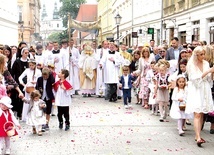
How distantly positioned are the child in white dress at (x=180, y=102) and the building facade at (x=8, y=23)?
3311 cm

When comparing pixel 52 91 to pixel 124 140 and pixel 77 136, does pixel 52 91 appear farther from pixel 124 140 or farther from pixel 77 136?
pixel 124 140

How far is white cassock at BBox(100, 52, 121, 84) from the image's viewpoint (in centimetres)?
1582

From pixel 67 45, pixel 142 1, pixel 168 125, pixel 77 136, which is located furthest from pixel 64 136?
pixel 142 1

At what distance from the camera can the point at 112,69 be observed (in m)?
16.0

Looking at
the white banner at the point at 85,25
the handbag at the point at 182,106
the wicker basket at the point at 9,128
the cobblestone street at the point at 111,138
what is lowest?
the cobblestone street at the point at 111,138

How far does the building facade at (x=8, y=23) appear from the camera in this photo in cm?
4384

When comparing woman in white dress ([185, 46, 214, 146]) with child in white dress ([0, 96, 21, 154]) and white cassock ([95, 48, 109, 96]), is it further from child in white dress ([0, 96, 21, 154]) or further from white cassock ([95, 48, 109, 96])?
white cassock ([95, 48, 109, 96])

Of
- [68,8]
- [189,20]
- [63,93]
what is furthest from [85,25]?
[68,8]

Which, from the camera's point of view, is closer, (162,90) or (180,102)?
(180,102)

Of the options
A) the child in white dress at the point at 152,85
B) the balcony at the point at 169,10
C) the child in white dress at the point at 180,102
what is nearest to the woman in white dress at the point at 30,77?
the child in white dress at the point at 152,85

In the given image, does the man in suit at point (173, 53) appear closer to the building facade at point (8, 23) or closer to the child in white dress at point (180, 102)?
the child in white dress at point (180, 102)

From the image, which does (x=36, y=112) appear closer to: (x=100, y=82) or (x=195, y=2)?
(x=100, y=82)

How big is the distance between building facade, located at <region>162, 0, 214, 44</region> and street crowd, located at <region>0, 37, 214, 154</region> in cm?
911

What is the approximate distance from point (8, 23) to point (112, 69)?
3437 cm
